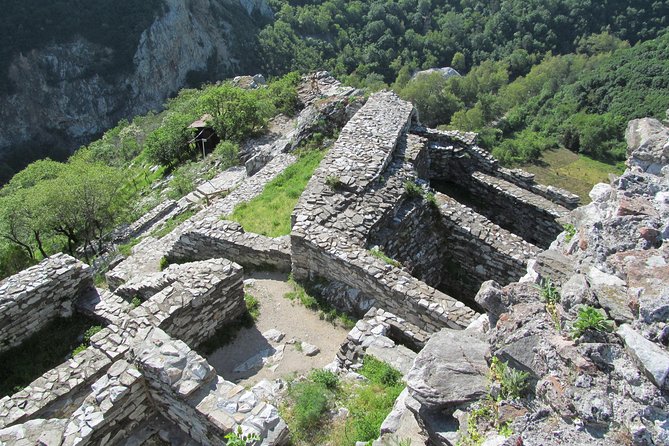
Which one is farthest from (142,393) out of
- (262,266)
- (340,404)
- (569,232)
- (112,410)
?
(569,232)

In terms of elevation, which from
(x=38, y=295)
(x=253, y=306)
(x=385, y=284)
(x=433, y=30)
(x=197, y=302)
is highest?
(x=385, y=284)

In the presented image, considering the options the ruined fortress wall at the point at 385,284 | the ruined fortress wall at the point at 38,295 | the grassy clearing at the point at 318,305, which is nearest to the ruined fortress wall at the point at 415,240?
the ruined fortress wall at the point at 385,284

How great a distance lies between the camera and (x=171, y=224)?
60.4ft

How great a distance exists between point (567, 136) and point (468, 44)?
A: 58.5 m

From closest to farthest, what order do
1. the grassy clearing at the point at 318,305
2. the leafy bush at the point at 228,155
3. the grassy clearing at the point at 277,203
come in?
1. the grassy clearing at the point at 318,305
2. the grassy clearing at the point at 277,203
3. the leafy bush at the point at 228,155

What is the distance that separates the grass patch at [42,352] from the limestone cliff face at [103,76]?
6755 cm

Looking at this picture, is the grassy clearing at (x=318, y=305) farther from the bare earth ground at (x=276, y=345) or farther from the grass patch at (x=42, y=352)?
the grass patch at (x=42, y=352)

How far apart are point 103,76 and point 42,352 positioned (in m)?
73.1

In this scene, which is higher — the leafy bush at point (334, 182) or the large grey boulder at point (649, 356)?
the large grey boulder at point (649, 356)

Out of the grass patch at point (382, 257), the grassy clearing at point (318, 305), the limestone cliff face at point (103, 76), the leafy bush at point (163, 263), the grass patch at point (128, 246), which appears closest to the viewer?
the grass patch at point (382, 257)

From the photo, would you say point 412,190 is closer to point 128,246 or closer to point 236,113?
point 128,246

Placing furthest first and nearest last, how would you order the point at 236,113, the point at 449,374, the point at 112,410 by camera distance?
the point at 236,113, the point at 112,410, the point at 449,374

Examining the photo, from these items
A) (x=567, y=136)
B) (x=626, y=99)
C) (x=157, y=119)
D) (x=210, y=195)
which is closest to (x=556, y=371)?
(x=210, y=195)

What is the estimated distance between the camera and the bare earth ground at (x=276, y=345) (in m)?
9.35
